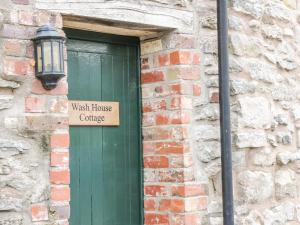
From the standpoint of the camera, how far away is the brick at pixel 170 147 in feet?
12.7

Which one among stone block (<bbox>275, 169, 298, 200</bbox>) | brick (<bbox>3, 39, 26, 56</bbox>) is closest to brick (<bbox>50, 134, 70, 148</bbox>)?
brick (<bbox>3, 39, 26, 56</bbox>)

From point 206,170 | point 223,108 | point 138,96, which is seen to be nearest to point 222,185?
point 206,170

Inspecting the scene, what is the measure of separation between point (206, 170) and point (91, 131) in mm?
804

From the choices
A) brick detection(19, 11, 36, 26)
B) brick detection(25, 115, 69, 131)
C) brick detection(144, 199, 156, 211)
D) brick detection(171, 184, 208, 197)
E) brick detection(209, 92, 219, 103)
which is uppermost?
brick detection(19, 11, 36, 26)

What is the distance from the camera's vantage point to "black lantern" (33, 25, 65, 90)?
10.6 feet

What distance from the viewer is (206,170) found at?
13.1 feet

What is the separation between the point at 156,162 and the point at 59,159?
0.84 metres

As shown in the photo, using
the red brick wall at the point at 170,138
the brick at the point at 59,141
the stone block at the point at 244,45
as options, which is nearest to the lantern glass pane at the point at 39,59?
the brick at the point at 59,141

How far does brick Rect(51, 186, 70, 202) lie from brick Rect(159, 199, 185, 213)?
81 centimetres

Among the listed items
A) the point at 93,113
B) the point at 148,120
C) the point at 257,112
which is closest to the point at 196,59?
the point at 148,120

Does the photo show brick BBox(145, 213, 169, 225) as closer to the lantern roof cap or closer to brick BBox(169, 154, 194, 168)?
brick BBox(169, 154, 194, 168)

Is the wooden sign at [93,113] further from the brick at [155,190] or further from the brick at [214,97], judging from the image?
the brick at [214,97]

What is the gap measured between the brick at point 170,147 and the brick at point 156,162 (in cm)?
4

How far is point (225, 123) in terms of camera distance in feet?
12.8
